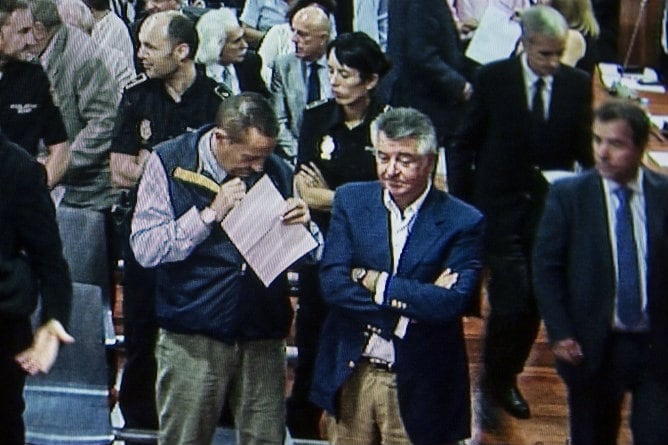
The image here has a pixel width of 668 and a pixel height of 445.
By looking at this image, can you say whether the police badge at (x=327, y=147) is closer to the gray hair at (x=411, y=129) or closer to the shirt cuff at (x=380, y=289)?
the gray hair at (x=411, y=129)

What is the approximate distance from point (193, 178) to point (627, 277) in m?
1.41

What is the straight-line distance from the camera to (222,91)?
530cm

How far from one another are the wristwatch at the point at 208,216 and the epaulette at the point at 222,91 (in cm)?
92

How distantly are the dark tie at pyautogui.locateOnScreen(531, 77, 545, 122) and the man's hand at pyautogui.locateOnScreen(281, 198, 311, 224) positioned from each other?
→ 1.16 meters

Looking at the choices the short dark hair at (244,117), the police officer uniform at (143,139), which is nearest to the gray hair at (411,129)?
the short dark hair at (244,117)

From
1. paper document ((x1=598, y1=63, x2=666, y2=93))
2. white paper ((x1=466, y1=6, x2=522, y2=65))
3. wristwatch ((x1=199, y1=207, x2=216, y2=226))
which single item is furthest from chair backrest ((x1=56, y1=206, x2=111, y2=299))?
paper document ((x1=598, y1=63, x2=666, y2=93))

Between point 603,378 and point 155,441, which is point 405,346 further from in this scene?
point 155,441

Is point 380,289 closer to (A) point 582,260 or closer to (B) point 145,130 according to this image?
(A) point 582,260

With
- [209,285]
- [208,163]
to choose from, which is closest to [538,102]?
[208,163]

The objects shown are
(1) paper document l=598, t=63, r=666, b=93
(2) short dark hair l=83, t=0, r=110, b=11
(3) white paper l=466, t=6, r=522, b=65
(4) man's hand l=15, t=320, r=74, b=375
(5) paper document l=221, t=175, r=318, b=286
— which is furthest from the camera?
(1) paper document l=598, t=63, r=666, b=93

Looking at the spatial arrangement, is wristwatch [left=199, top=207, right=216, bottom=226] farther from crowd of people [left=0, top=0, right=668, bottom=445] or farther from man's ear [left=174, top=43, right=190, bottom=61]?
man's ear [left=174, top=43, right=190, bottom=61]

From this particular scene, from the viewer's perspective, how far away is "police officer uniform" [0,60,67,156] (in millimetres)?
5242

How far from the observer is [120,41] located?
21.4 ft

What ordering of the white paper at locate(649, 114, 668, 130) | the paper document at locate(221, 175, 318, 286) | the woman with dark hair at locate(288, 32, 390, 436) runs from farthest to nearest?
1. the white paper at locate(649, 114, 668, 130)
2. the woman with dark hair at locate(288, 32, 390, 436)
3. the paper document at locate(221, 175, 318, 286)
